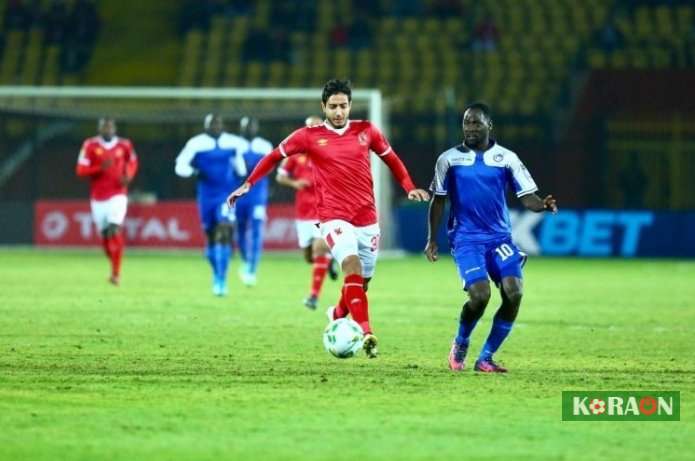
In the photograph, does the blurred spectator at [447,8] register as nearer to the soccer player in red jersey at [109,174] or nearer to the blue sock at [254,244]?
the blue sock at [254,244]

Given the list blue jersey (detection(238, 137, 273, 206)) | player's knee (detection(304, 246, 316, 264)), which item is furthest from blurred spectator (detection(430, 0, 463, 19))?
player's knee (detection(304, 246, 316, 264))

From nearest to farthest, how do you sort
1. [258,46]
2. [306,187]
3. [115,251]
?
1. [306,187]
2. [115,251]
3. [258,46]

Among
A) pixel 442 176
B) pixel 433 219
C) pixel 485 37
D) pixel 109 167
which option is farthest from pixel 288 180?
pixel 485 37

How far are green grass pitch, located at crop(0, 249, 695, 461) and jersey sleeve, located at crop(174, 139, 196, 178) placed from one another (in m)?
1.57

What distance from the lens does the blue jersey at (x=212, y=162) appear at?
A: 19500 millimetres

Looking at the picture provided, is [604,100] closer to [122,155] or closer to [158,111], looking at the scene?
[158,111]

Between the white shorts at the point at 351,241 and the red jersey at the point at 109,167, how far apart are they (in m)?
10.2

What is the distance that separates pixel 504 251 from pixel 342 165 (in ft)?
5.30

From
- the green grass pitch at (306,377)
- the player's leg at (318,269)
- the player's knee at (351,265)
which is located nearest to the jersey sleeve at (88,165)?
the green grass pitch at (306,377)

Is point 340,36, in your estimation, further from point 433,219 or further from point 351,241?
point 433,219

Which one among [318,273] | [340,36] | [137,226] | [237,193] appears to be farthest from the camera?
[340,36]

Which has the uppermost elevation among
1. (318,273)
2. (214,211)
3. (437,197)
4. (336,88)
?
(336,88)

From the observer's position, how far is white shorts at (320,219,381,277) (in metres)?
11.5

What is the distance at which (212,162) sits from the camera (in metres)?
19.6
